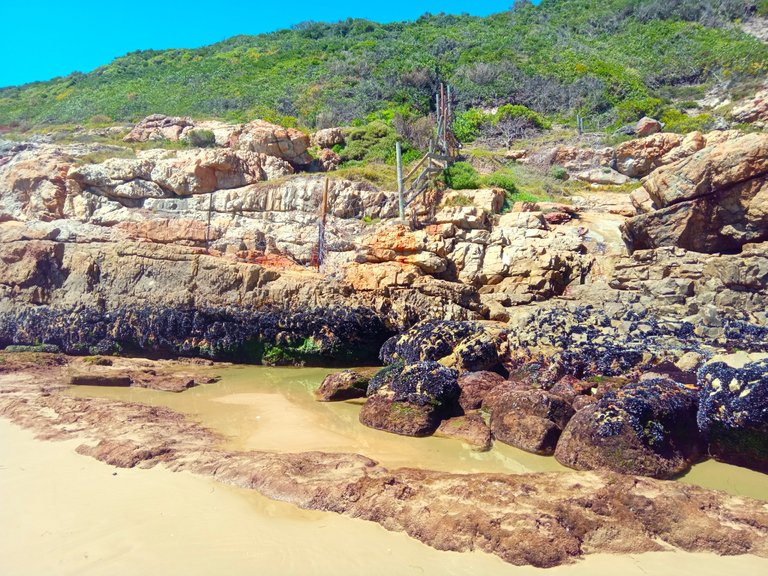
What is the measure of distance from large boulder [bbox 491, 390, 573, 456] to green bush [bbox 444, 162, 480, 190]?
11441mm

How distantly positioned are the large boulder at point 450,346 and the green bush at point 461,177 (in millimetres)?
8200

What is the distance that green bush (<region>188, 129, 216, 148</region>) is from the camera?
1906 centimetres

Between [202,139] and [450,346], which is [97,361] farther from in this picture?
[202,139]

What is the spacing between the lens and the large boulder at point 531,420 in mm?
5578

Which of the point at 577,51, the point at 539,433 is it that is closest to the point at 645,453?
A: the point at 539,433

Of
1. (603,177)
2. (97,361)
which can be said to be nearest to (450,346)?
(97,361)

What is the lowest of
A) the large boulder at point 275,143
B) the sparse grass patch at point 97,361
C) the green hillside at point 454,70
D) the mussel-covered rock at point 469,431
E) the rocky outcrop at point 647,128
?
the sparse grass patch at point 97,361

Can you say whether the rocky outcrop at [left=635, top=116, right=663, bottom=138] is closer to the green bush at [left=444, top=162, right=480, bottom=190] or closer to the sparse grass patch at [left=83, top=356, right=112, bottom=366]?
the green bush at [left=444, top=162, right=480, bottom=190]

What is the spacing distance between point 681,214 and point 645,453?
7.75 m

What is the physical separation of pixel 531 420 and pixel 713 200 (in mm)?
8036

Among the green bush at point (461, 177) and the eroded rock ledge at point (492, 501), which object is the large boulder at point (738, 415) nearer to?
the eroded rock ledge at point (492, 501)

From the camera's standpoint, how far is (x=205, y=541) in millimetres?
3510

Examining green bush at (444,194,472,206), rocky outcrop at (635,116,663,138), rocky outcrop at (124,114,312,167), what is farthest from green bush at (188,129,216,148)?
rocky outcrop at (635,116,663,138)

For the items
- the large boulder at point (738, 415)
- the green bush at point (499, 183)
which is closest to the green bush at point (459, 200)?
the green bush at point (499, 183)
